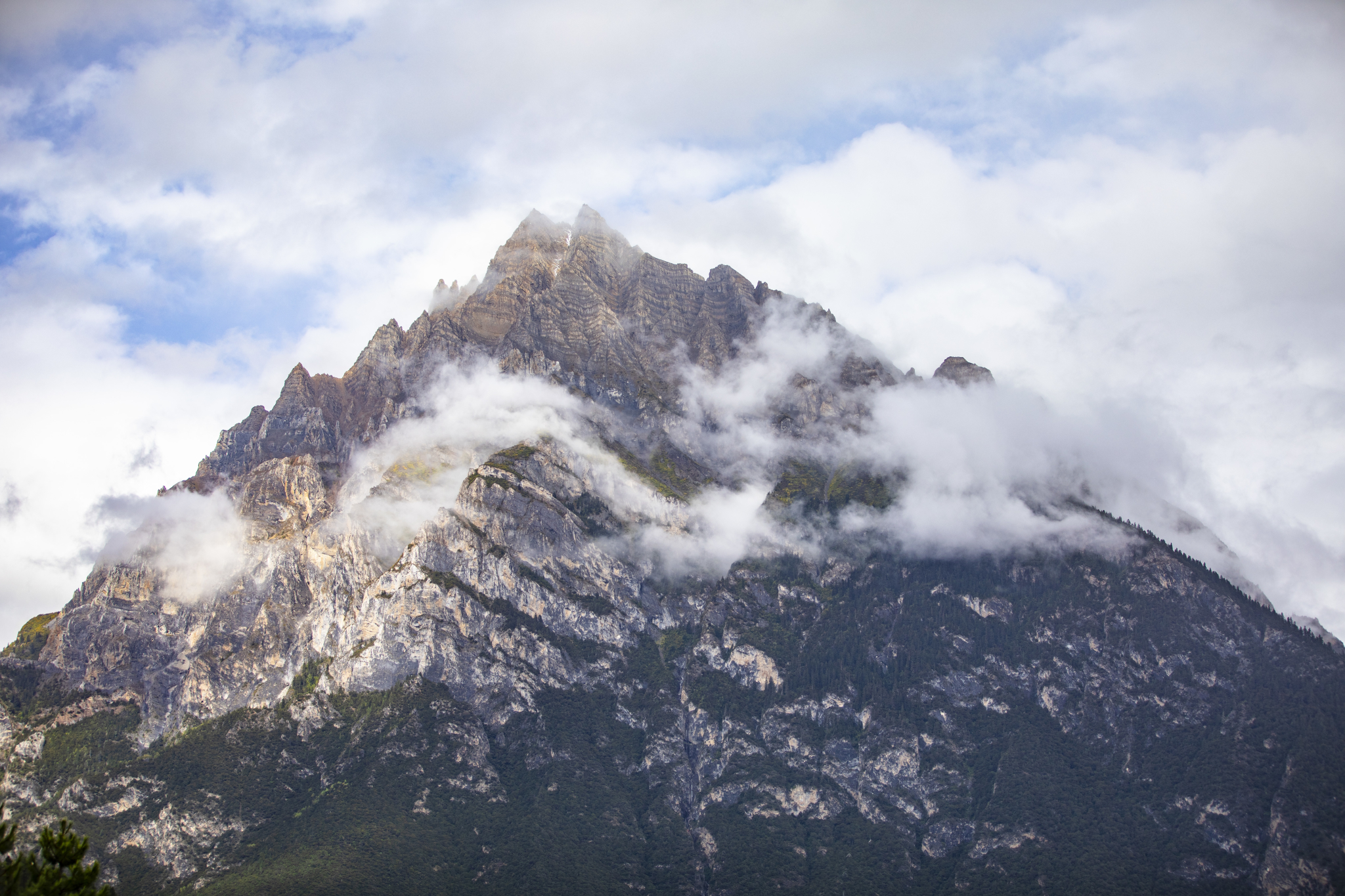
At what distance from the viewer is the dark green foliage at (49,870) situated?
79.6 m

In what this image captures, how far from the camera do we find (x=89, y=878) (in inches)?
3317

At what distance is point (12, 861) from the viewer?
8219 cm

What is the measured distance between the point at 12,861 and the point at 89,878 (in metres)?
5.97

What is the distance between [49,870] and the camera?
81438 millimetres

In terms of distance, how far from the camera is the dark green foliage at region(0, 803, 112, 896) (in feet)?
261
